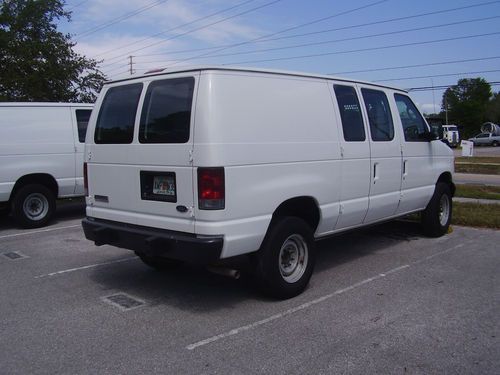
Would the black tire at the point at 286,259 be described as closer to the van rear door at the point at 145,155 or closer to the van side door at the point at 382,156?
the van rear door at the point at 145,155

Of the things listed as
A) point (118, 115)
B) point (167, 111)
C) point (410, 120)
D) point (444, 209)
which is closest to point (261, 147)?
point (167, 111)

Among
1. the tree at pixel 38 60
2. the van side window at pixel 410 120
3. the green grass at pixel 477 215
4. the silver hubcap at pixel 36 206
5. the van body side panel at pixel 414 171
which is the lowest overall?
the green grass at pixel 477 215

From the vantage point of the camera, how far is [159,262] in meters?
6.01

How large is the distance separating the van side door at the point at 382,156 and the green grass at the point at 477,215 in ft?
9.25

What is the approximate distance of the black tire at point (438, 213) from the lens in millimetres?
7586

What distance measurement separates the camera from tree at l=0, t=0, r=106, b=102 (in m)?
19.9

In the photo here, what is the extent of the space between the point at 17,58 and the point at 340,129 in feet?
61.6

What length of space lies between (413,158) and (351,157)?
62.3 inches

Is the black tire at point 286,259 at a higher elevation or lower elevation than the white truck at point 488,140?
lower

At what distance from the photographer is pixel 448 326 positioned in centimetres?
430

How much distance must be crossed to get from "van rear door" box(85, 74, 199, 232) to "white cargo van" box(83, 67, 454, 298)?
0.04ft

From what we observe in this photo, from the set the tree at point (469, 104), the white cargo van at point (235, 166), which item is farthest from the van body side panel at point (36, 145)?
the tree at point (469, 104)

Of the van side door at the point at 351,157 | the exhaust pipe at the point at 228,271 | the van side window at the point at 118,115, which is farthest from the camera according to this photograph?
the van side door at the point at 351,157

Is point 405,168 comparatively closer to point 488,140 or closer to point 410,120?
point 410,120
